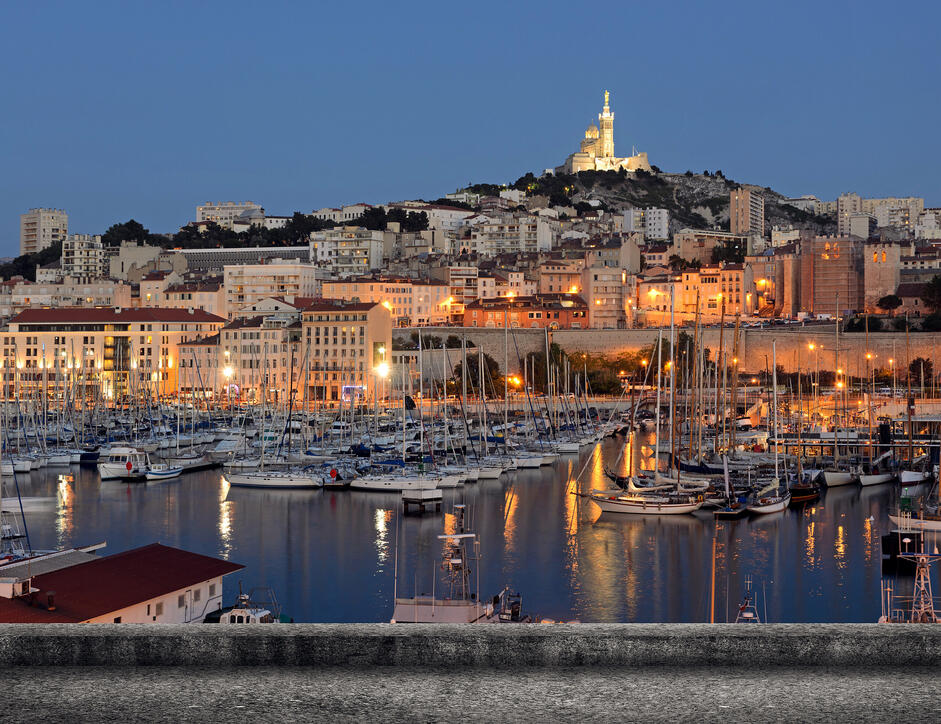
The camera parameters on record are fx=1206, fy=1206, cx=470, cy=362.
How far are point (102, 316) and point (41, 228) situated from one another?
137 ft

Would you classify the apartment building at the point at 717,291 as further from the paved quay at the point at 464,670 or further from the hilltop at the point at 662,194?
the paved quay at the point at 464,670

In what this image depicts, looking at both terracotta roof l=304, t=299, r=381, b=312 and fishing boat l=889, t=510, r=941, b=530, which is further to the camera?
terracotta roof l=304, t=299, r=381, b=312

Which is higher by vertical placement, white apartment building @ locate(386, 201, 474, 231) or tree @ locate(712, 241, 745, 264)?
white apartment building @ locate(386, 201, 474, 231)

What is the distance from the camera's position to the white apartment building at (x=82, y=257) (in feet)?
217

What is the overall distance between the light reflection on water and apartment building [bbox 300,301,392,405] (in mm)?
17438

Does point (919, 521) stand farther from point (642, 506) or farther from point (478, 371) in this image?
point (478, 371)

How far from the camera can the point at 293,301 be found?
5066cm

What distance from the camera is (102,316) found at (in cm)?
4712

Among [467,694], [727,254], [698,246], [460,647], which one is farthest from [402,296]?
[467,694]

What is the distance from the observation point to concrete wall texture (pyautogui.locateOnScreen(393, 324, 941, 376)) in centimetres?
4297

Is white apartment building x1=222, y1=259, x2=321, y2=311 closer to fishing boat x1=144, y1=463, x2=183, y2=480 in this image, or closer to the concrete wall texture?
the concrete wall texture

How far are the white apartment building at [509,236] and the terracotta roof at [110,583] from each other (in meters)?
54.2

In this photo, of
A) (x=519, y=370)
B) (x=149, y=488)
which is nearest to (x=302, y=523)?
(x=149, y=488)

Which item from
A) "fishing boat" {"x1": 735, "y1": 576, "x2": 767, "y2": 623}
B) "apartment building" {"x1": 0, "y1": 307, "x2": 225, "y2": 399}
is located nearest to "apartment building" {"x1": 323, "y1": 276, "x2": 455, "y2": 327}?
"apartment building" {"x1": 0, "y1": 307, "x2": 225, "y2": 399}
